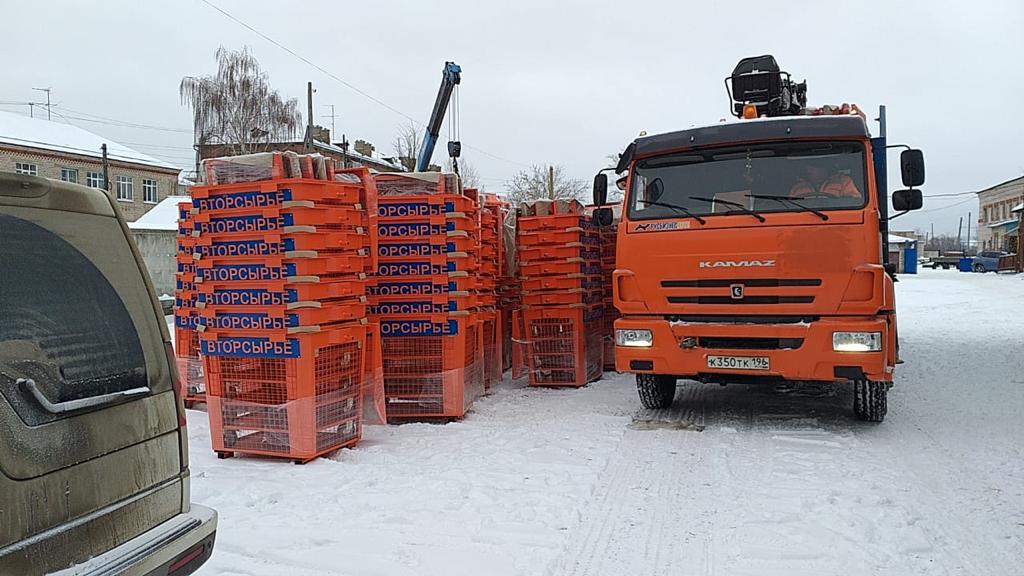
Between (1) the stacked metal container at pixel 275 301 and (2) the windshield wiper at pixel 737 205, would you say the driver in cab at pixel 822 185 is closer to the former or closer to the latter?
(2) the windshield wiper at pixel 737 205

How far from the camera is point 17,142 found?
37.4 metres

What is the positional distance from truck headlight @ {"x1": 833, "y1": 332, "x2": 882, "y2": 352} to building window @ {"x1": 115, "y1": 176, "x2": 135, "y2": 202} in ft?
146

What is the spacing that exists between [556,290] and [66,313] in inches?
276

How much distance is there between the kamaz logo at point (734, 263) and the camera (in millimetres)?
6473

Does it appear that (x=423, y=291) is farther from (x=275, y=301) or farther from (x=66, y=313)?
(x=66, y=313)

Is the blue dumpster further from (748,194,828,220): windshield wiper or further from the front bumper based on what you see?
(748,194,828,220): windshield wiper

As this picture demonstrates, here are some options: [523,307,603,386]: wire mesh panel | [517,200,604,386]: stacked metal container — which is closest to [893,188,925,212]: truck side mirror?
[517,200,604,386]: stacked metal container

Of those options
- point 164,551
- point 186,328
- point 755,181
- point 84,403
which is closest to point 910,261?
point 755,181

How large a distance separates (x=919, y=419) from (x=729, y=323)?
2.40 meters

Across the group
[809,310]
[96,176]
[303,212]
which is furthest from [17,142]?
[809,310]

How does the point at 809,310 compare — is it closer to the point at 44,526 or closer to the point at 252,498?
the point at 252,498

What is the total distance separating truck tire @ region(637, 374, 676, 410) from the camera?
7.69 meters

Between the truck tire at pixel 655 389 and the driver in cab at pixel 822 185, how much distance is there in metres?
2.25

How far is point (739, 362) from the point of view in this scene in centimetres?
668
